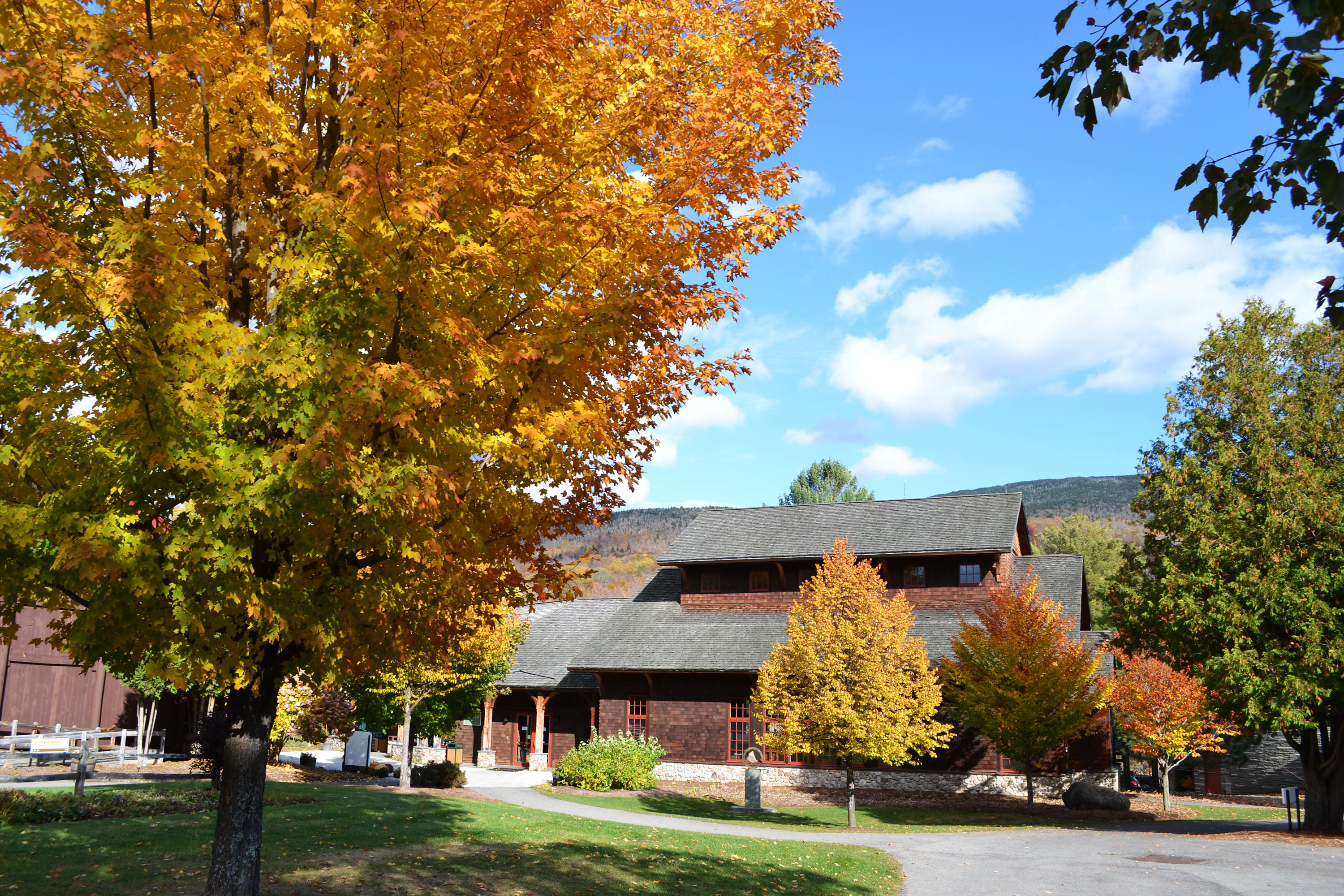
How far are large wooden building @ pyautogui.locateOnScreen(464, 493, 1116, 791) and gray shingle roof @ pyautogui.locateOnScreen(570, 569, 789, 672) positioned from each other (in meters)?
0.07

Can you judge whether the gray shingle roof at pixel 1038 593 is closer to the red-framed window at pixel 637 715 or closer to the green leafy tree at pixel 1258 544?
the green leafy tree at pixel 1258 544

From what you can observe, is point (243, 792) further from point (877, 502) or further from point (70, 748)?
point (877, 502)

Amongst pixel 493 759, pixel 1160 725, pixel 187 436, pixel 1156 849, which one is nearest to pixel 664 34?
pixel 187 436

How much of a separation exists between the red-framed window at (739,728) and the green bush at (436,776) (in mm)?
10279

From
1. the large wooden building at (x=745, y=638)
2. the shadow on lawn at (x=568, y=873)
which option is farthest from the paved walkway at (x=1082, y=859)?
the large wooden building at (x=745, y=638)

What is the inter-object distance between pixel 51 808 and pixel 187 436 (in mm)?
12419

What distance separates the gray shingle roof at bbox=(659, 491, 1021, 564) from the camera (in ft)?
110

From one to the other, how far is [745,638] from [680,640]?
8.44 ft

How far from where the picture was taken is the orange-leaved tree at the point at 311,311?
229 inches

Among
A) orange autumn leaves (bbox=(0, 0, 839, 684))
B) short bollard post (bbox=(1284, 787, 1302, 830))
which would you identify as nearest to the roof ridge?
short bollard post (bbox=(1284, 787, 1302, 830))

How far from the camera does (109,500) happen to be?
613 cm

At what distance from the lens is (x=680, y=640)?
3394cm

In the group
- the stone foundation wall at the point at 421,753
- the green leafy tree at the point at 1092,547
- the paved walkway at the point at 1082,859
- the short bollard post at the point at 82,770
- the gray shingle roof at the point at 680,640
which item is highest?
the green leafy tree at the point at 1092,547

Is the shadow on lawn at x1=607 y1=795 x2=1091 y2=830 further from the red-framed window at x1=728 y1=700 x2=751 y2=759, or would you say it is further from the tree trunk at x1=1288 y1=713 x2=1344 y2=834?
the tree trunk at x1=1288 y1=713 x2=1344 y2=834
